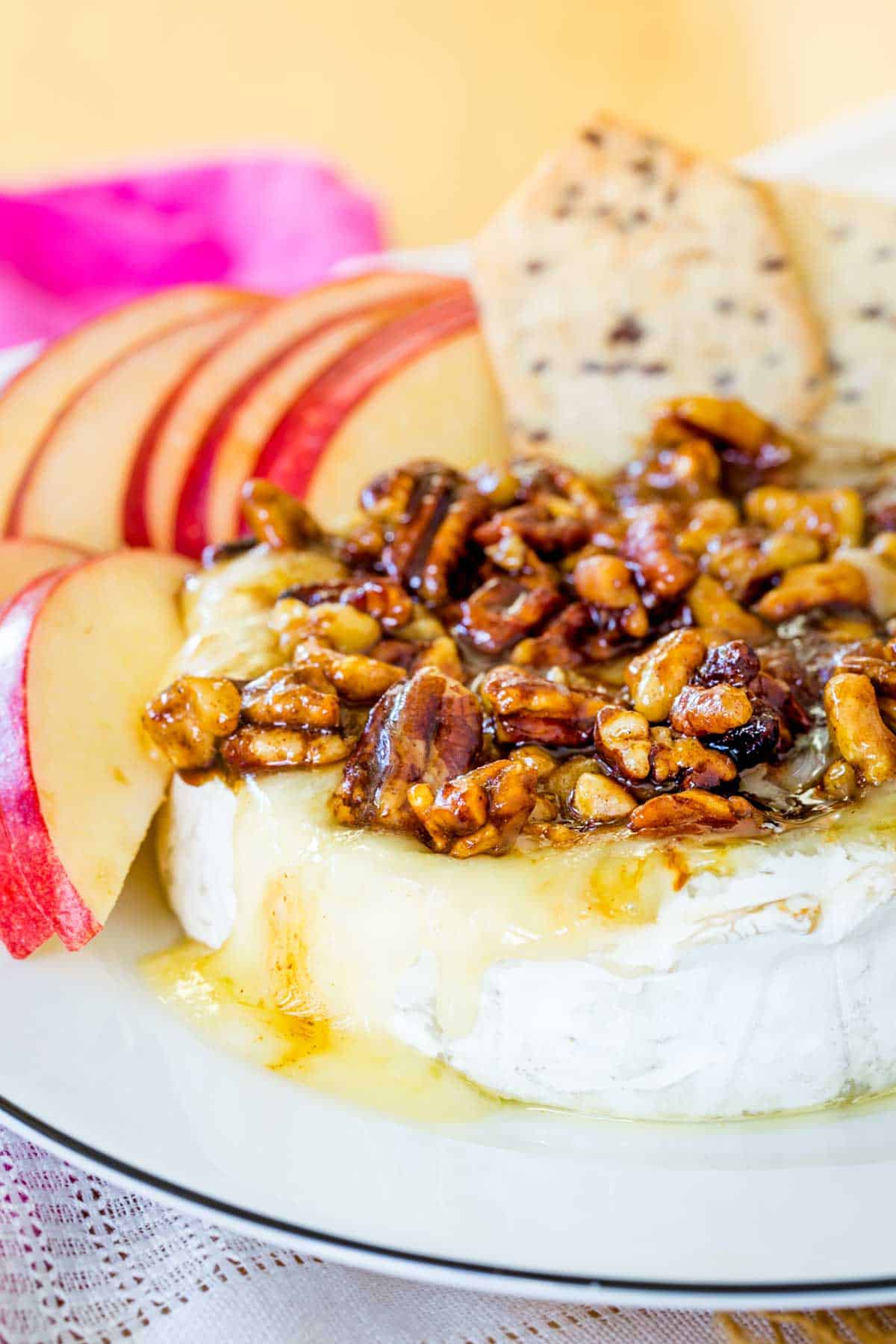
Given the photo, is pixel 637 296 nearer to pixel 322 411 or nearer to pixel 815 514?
pixel 322 411

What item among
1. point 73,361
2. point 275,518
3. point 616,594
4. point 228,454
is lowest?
point 616,594

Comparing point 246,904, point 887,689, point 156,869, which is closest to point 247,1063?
point 246,904

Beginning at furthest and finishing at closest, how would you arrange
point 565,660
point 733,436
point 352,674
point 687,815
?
Result: 1. point 733,436
2. point 565,660
3. point 352,674
4. point 687,815

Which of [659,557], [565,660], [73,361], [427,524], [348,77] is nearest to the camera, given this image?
[565,660]

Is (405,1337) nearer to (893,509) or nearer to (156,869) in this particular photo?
(156,869)

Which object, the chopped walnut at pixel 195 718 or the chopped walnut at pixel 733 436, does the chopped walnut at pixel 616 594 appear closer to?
the chopped walnut at pixel 195 718

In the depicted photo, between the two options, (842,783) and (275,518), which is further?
(275,518)

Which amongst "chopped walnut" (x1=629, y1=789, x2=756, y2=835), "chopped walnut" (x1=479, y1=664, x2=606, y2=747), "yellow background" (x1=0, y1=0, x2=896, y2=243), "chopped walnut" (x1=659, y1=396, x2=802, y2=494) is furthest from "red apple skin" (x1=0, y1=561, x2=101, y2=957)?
"yellow background" (x1=0, y1=0, x2=896, y2=243)

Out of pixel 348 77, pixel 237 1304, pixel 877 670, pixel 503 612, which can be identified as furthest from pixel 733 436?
pixel 348 77
